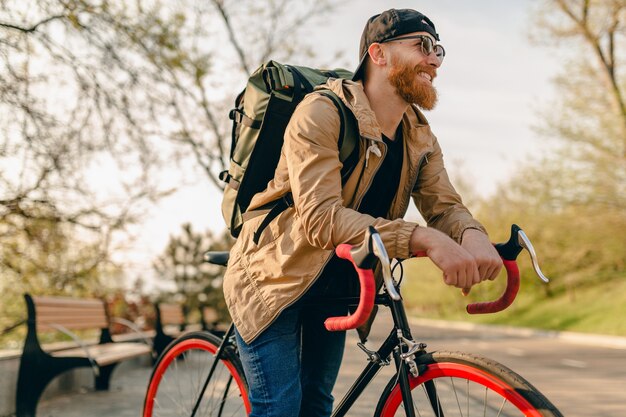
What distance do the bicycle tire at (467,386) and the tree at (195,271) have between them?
740 inches

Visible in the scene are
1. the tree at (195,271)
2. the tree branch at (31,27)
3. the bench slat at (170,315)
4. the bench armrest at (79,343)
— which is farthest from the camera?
the tree at (195,271)

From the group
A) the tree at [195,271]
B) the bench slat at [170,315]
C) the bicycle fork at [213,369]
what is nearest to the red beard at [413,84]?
the bicycle fork at [213,369]

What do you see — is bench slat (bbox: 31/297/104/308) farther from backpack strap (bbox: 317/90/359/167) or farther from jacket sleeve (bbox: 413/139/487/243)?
backpack strap (bbox: 317/90/359/167)

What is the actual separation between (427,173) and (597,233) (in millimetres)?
23976

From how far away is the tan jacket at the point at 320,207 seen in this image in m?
2.17

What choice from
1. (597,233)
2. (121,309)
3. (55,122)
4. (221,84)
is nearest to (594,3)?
(597,233)

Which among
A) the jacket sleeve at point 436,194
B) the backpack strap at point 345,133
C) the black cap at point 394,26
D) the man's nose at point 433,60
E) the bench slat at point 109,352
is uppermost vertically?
the black cap at point 394,26

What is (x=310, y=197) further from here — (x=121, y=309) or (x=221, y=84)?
(x=221, y=84)

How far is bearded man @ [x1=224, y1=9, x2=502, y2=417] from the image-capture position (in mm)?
2213

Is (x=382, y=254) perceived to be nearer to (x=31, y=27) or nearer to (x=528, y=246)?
(x=528, y=246)

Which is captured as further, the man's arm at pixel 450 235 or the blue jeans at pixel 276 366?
the blue jeans at pixel 276 366

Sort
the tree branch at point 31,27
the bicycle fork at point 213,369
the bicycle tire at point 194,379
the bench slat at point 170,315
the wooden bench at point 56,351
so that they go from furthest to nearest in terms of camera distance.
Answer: the bench slat at point 170,315 < the tree branch at point 31,27 < the wooden bench at point 56,351 < the bicycle tire at point 194,379 < the bicycle fork at point 213,369

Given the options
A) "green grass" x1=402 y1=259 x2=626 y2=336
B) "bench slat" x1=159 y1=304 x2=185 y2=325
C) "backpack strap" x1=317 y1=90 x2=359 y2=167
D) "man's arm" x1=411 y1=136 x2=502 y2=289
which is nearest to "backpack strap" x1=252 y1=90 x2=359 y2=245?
"backpack strap" x1=317 y1=90 x2=359 y2=167

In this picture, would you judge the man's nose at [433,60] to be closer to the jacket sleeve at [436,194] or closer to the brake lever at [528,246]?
the jacket sleeve at [436,194]
